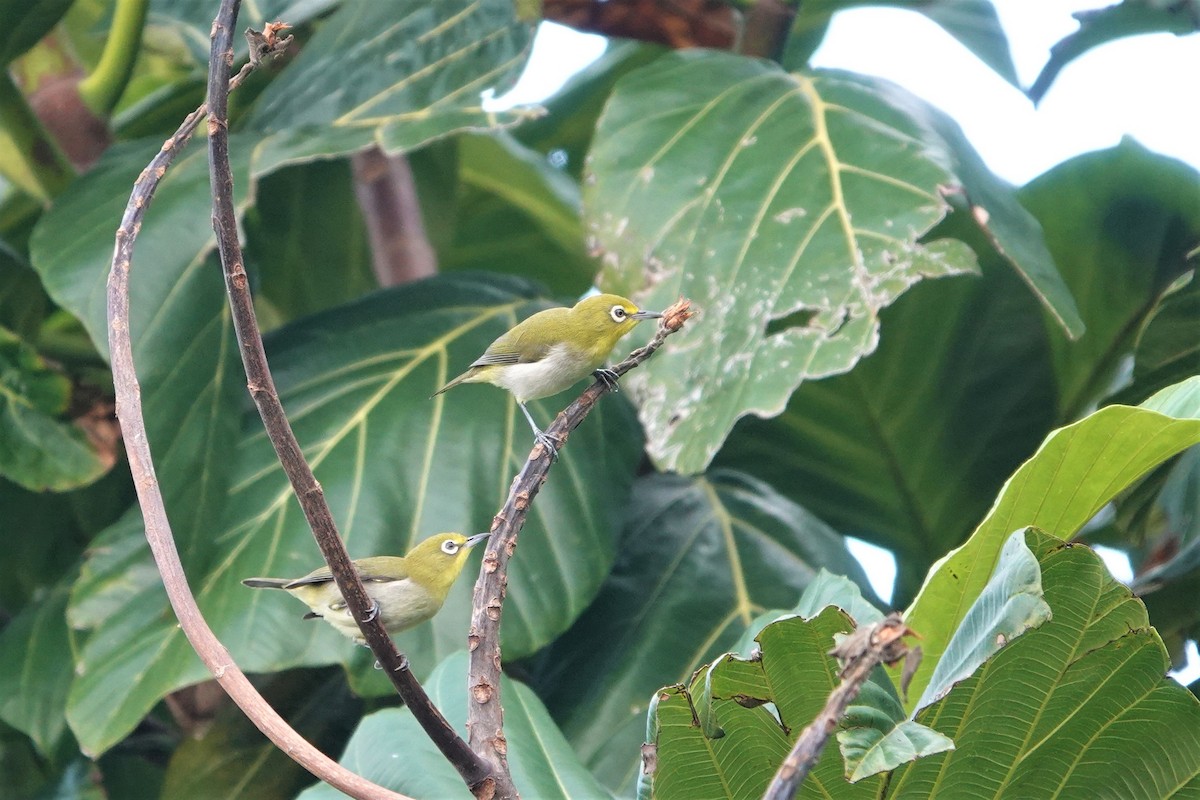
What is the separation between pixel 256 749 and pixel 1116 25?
1.76 m

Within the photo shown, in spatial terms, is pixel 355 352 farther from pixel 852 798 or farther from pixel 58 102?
pixel 852 798

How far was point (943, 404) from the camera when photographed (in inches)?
81.3

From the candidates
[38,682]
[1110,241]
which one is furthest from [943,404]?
[38,682]

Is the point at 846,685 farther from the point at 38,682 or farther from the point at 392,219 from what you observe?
the point at 392,219

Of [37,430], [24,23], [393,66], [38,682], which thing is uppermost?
[24,23]

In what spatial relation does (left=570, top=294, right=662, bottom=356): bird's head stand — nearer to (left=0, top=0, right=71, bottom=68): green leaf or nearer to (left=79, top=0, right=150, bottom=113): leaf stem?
(left=79, top=0, right=150, bottom=113): leaf stem

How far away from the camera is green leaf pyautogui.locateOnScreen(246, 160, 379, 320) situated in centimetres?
236

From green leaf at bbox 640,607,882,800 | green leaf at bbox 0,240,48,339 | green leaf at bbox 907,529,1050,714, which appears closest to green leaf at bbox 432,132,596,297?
green leaf at bbox 0,240,48,339

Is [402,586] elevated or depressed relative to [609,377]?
depressed

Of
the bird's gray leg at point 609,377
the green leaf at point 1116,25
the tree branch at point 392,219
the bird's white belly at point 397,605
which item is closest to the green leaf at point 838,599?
the bird's gray leg at point 609,377

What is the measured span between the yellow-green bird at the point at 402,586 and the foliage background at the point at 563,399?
0.36ft

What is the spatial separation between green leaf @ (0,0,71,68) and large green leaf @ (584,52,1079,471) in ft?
2.92

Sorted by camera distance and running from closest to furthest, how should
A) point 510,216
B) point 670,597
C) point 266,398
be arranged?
1. point 266,398
2. point 670,597
3. point 510,216

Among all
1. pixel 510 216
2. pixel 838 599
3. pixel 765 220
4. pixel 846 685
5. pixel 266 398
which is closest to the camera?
pixel 846 685
